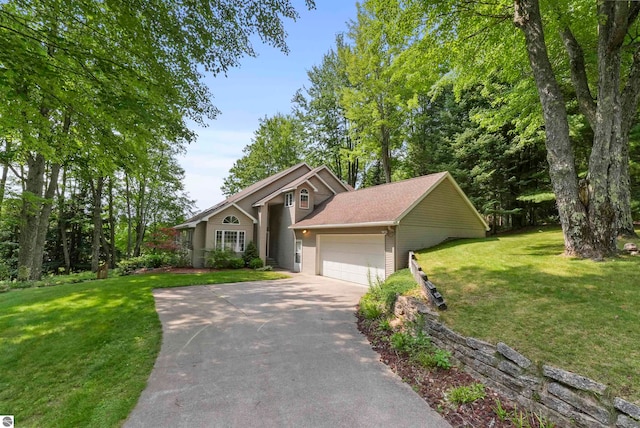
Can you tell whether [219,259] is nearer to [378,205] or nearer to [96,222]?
[378,205]

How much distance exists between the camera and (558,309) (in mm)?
5082

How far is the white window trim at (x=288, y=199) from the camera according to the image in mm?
19178

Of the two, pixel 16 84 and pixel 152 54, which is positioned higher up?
pixel 152 54

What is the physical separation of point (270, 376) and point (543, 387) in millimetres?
3789

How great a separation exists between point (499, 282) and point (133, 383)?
748 cm

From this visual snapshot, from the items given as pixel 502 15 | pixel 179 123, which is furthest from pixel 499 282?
pixel 179 123

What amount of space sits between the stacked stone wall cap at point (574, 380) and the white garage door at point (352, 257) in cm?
716

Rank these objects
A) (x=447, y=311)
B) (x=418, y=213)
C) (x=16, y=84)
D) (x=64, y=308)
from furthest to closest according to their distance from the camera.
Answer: (x=418, y=213) < (x=64, y=308) < (x=447, y=311) < (x=16, y=84)

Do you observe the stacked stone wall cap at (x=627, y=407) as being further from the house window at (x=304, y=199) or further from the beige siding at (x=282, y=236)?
the house window at (x=304, y=199)

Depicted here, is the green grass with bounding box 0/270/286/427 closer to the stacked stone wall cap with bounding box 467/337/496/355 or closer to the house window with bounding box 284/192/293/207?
the stacked stone wall cap with bounding box 467/337/496/355

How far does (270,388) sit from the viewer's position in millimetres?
4309

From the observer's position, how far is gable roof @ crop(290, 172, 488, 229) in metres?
11.8

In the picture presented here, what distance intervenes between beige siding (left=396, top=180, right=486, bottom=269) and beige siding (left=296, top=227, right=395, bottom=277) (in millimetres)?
319

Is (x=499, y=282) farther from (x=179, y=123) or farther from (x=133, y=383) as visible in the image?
(x=179, y=123)
